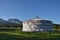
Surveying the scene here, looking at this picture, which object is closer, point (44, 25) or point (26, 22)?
point (44, 25)

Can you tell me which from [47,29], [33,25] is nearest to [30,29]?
[33,25]

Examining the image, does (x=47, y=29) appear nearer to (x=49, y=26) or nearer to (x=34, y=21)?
(x=49, y=26)

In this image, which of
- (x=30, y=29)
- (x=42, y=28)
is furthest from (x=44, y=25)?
(x=30, y=29)

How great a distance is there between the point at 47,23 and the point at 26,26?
4019 mm

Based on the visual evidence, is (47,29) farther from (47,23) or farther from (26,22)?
(26,22)

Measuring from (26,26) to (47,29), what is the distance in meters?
4.02

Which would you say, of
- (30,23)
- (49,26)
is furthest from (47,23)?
(30,23)

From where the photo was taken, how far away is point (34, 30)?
113ft

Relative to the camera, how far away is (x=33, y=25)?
3488 cm

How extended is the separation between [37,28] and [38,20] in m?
1.47

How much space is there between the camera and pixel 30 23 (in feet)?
117

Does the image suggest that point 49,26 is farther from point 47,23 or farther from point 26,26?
point 26,26

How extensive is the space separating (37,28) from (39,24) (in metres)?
0.78

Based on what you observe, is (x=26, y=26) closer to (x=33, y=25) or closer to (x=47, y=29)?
(x=33, y=25)
